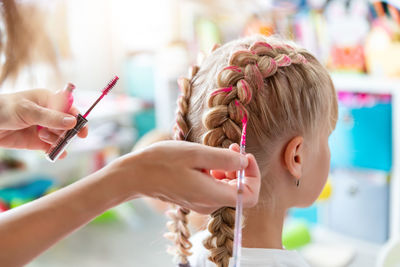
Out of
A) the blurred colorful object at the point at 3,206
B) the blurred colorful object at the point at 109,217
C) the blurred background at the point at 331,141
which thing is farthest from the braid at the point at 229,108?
the blurred colorful object at the point at 109,217

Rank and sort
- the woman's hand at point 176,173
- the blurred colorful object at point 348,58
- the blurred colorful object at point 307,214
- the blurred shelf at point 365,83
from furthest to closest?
the blurred colorful object at point 307,214 < the blurred colorful object at point 348,58 < the blurred shelf at point 365,83 < the woman's hand at point 176,173

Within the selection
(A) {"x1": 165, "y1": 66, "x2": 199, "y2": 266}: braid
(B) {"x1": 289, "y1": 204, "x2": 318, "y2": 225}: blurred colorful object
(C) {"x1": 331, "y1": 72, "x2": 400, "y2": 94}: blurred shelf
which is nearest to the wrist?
(A) {"x1": 165, "y1": 66, "x2": 199, "y2": 266}: braid

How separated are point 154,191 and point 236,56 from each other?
0.34 meters

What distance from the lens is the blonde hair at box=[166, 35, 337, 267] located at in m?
0.77

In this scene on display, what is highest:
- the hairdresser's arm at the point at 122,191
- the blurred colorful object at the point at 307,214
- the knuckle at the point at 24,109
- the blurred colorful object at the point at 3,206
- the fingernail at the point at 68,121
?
the knuckle at the point at 24,109

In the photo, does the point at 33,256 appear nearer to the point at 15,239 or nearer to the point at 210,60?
the point at 15,239


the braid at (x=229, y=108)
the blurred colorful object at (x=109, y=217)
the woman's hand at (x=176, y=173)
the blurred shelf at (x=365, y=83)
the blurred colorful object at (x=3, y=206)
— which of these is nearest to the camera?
the woman's hand at (x=176, y=173)

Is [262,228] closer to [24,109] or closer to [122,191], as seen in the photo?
[122,191]

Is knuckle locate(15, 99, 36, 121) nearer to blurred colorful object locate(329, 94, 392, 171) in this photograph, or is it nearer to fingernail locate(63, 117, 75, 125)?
fingernail locate(63, 117, 75, 125)

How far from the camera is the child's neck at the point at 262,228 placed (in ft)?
2.84

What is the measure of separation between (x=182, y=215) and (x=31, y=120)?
0.35m

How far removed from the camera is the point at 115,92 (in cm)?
387

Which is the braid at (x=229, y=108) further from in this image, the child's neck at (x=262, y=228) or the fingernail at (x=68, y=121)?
the fingernail at (x=68, y=121)

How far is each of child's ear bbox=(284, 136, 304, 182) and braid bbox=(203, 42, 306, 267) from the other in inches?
3.7
